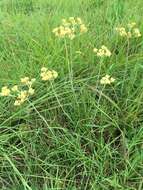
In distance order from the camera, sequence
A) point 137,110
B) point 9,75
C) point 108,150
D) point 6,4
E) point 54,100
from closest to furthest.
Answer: point 108,150 → point 137,110 → point 54,100 → point 9,75 → point 6,4

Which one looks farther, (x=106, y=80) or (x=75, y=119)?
(x=75, y=119)

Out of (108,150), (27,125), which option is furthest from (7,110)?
(108,150)

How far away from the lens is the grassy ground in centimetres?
153

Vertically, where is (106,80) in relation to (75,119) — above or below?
above

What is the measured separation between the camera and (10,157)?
1.61 meters

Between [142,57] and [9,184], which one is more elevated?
[142,57]

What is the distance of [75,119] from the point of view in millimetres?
1695

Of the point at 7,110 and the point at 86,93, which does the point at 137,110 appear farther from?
the point at 7,110

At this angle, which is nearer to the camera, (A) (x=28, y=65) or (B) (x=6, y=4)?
(A) (x=28, y=65)

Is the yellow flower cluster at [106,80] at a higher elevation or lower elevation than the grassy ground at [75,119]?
higher

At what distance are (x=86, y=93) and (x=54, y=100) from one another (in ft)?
0.51

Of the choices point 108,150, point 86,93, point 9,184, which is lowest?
point 9,184

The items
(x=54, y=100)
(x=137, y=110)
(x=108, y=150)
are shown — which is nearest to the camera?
(x=108, y=150)

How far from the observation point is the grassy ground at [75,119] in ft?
5.02
